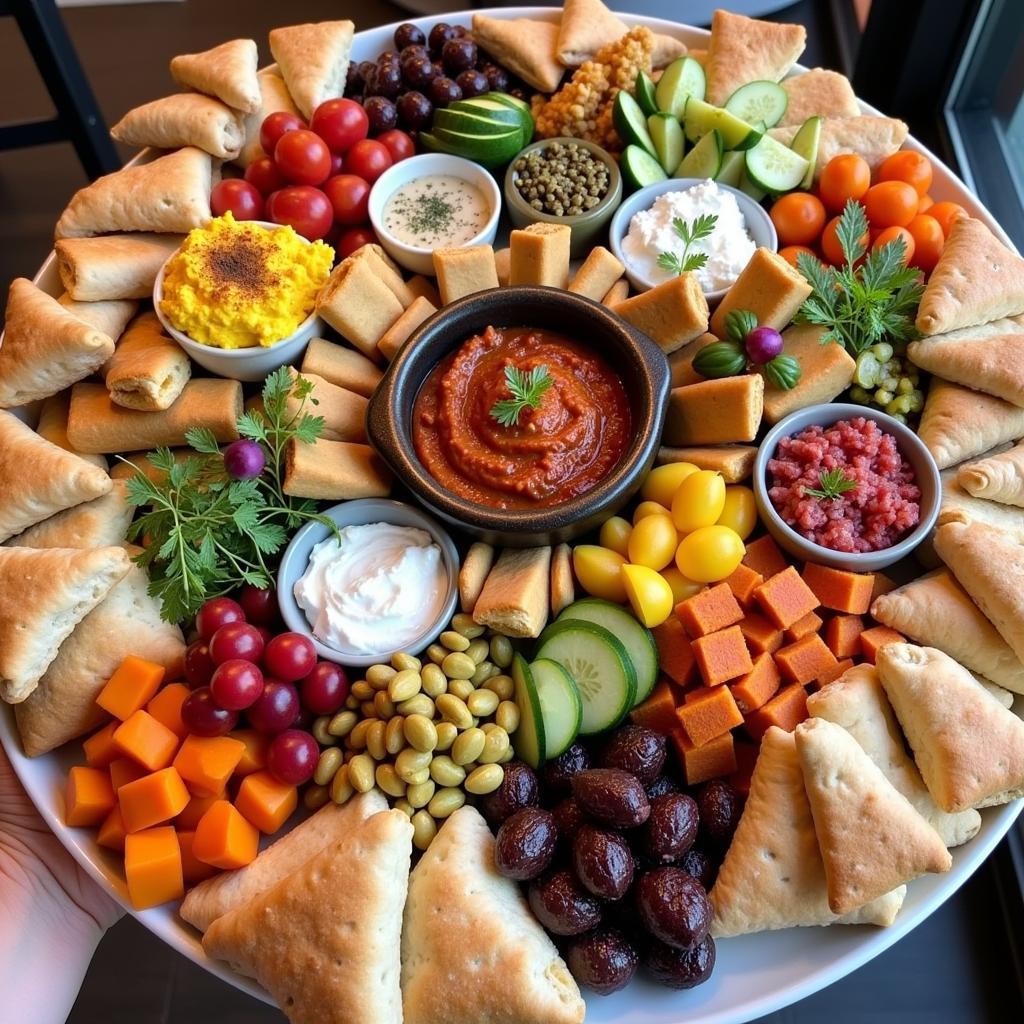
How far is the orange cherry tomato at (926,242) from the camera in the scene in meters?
3.38

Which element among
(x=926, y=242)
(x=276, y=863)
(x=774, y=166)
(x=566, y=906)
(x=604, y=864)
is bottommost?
(x=276, y=863)

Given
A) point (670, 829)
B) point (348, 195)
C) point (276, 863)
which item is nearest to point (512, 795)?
point (670, 829)

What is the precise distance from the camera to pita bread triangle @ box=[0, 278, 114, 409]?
3.00 metres

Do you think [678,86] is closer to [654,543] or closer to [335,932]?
[654,543]

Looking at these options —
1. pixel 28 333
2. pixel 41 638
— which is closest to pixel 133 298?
pixel 28 333

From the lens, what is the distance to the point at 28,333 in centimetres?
304

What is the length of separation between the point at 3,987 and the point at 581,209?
3150 millimetres

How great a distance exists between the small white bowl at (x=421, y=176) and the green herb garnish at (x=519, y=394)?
688 mm

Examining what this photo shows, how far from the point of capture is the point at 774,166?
354 cm

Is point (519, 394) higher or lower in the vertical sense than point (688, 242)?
lower

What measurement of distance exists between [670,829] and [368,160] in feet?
8.69

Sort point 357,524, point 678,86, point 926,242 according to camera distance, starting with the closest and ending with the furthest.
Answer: point 357,524
point 926,242
point 678,86

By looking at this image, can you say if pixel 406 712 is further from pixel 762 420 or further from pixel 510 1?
pixel 510 1

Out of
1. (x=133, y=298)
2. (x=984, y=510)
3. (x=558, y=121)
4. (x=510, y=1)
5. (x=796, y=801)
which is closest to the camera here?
(x=796, y=801)
